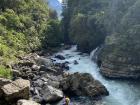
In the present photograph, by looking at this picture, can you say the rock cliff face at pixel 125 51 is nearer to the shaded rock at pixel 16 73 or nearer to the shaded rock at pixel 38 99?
the shaded rock at pixel 16 73

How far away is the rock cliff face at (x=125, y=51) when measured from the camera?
181 feet

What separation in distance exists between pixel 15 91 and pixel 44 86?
892cm

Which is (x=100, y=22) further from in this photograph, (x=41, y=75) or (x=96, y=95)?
(x=96, y=95)

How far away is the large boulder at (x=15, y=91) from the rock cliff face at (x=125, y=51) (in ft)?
65.9

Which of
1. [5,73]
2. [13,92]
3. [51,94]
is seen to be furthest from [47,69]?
[13,92]

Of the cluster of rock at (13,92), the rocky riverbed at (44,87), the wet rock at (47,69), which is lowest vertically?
the wet rock at (47,69)

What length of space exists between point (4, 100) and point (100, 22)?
40051 millimetres

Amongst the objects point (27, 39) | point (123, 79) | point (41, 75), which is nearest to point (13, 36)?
point (27, 39)

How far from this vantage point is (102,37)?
77.7m

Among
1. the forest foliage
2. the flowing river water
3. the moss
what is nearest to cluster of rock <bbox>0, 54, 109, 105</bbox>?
the moss

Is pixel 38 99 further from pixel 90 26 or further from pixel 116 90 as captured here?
pixel 90 26

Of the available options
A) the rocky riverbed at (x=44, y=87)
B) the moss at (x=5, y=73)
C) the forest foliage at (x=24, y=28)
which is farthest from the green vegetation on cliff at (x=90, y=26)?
the moss at (x=5, y=73)

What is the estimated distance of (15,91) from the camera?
3759 cm

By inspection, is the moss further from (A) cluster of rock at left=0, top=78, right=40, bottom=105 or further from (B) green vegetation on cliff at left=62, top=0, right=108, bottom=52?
(B) green vegetation on cliff at left=62, top=0, right=108, bottom=52
